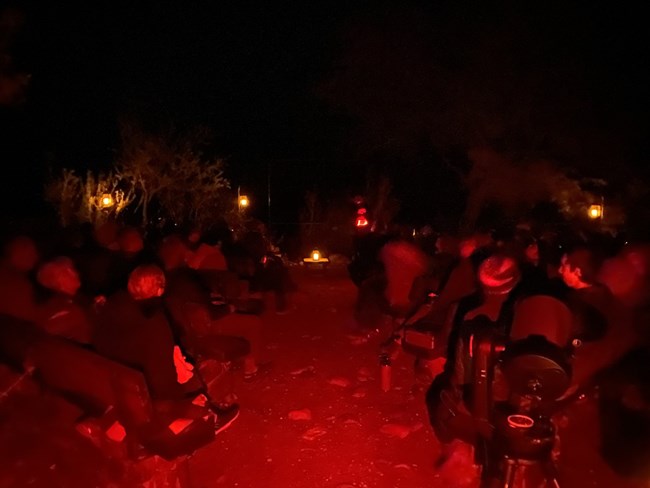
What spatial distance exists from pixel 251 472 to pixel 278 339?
4.50 metres

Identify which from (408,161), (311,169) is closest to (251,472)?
(408,161)

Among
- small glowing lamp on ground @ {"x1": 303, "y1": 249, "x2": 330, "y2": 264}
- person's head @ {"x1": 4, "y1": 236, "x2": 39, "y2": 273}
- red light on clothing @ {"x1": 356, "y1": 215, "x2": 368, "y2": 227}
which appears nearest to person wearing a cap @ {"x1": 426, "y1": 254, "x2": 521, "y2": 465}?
person's head @ {"x1": 4, "y1": 236, "x2": 39, "y2": 273}

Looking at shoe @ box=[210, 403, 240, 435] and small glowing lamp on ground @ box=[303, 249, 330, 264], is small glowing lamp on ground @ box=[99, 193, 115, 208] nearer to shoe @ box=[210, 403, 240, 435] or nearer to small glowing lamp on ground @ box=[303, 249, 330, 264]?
small glowing lamp on ground @ box=[303, 249, 330, 264]

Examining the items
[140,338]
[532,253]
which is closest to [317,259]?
[532,253]

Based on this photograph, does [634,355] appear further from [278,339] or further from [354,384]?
[278,339]

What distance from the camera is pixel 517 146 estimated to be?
71.5ft

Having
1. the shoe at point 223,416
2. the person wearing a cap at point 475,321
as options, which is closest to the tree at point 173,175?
the shoe at point 223,416

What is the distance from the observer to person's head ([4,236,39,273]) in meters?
5.69

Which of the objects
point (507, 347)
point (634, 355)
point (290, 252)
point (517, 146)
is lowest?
point (290, 252)

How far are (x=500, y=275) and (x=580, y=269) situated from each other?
0.91 meters

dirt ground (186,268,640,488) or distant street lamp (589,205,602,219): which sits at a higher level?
distant street lamp (589,205,602,219)

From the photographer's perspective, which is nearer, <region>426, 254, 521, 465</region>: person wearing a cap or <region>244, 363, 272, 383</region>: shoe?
<region>426, 254, 521, 465</region>: person wearing a cap

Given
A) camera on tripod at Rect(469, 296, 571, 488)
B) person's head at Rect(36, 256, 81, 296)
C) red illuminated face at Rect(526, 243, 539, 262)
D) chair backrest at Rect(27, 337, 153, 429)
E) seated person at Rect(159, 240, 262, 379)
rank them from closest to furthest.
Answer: camera on tripod at Rect(469, 296, 571, 488) → chair backrest at Rect(27, 337, 153, 429) → person's head at Rect(36, 256, 81, 296) → seated person at Rect(159, 240, 262, 379) → red illuminated face at Rect(526, 243, 539, 262)

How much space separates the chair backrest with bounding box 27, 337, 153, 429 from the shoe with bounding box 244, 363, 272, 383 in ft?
12.3
